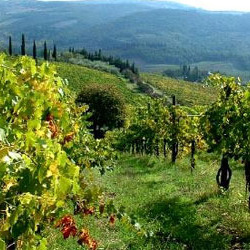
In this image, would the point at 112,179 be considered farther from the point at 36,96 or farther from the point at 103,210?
the point at 36,96

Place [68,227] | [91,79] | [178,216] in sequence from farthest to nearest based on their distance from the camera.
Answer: [91,79] → [178,216] → [68,227]

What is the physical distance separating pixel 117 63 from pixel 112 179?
141 meters

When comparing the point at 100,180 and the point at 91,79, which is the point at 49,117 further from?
the point at 91,79

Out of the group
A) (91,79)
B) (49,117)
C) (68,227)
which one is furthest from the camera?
(91,79)

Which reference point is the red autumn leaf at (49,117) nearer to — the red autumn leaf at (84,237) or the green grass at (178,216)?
the red autumn leaf at (84,237)

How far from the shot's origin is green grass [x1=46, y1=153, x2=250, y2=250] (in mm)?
12250

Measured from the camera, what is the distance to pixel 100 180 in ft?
78.9

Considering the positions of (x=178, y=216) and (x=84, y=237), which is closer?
(x=84, y=237)

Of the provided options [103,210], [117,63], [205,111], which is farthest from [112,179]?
[117,63]

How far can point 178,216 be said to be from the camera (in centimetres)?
1493

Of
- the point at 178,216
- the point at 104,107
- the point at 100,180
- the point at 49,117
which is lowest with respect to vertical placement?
the point at 104,107

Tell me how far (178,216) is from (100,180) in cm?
955

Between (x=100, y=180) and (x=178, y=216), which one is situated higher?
(x=178, y=216)

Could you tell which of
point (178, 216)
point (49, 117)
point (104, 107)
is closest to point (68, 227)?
point (49, 117)
